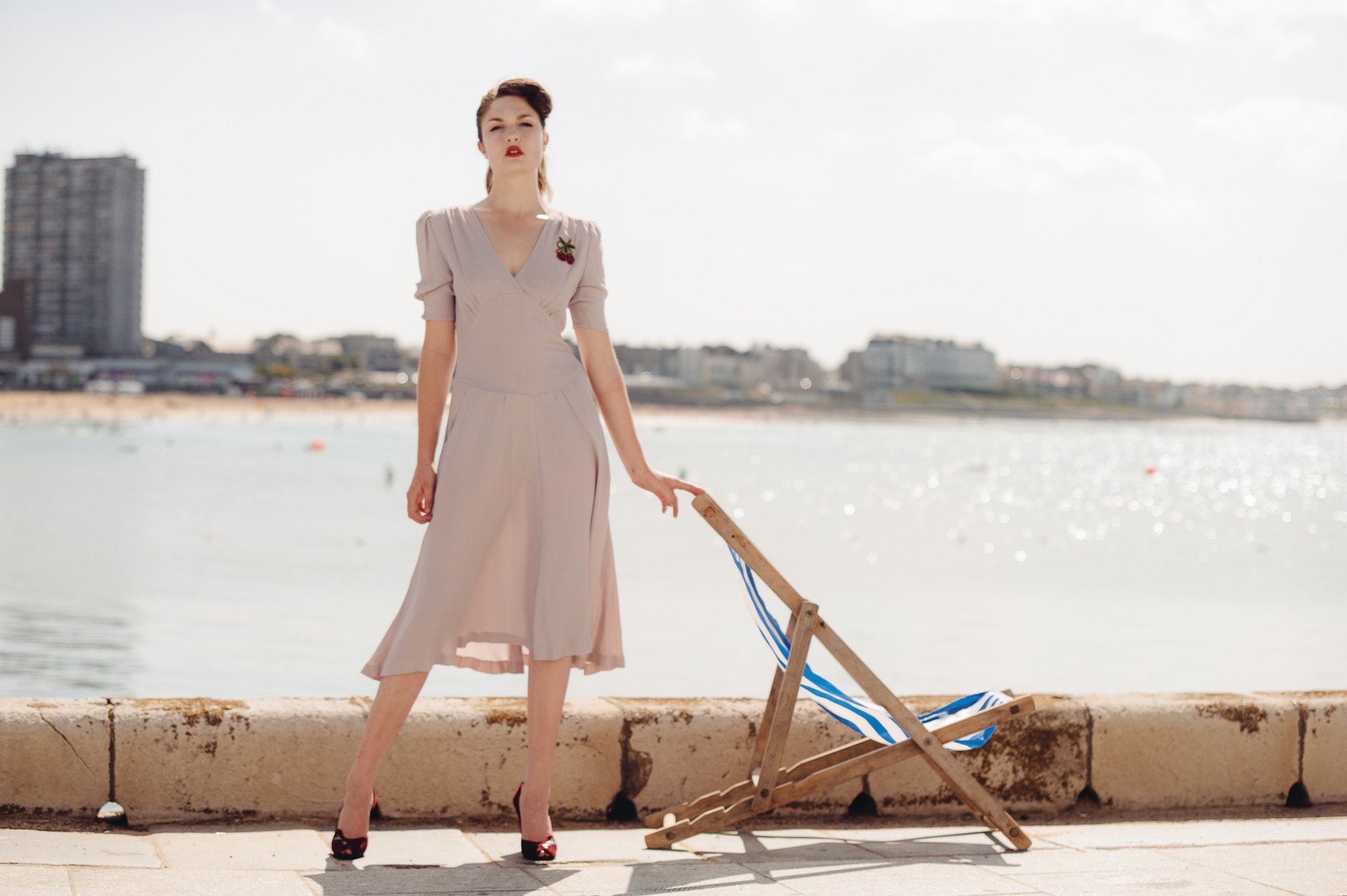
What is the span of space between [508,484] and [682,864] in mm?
964

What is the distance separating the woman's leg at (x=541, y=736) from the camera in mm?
3145

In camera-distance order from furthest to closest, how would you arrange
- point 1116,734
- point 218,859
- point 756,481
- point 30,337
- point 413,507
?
point 30,337 → point 756,481 → point 1116,734 → point 413,507 → point 218,859

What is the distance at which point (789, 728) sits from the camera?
3418 mm

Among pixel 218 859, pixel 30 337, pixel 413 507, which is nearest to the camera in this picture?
pixel 218 859

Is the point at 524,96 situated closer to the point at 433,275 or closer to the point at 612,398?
the point at 433,275

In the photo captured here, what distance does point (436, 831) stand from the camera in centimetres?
343

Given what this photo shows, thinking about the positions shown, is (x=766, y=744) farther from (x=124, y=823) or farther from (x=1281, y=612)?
(x=1281, y=612)

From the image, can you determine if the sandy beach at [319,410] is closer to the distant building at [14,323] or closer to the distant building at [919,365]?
the distant building at [919,365]

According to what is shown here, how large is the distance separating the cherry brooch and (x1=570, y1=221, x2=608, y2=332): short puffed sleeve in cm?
5

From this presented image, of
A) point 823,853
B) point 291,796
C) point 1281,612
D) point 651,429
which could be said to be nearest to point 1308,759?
point 823,853

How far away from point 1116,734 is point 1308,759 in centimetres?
62

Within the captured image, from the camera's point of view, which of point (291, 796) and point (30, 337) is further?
point (30, 337)

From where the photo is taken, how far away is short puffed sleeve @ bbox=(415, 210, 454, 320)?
324cm

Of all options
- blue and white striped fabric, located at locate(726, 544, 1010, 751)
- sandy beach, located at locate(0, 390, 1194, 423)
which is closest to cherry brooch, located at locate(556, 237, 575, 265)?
blue and white striped fabric, located at locate(726, 544, 1010, 751)
